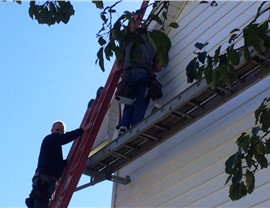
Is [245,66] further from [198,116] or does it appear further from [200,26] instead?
[200,26]

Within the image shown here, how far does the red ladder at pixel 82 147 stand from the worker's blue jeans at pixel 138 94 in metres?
0.27

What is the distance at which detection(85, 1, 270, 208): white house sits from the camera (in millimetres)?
5773

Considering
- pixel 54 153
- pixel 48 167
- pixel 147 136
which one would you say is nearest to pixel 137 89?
pixel 147 136

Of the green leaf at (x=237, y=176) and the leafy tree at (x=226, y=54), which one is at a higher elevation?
the leafy tree at (x=226, y=54)

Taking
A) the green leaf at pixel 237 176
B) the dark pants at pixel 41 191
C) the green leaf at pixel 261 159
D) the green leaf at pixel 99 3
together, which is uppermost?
the dark pants at pixel 41 191

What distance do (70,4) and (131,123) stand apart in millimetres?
3909

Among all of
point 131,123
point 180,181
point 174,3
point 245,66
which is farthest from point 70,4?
point 174,3

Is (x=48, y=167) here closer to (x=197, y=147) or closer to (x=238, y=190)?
(x=197, y=147)

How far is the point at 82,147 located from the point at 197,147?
4.60ft

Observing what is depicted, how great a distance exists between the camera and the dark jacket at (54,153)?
7125mm

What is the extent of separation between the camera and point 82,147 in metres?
6.95

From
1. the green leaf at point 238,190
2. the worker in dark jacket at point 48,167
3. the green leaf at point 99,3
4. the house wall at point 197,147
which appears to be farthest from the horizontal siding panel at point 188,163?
the green leaf at point 99,3

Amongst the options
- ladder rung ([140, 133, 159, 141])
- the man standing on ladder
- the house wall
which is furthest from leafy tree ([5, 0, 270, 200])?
the man standing on ladder

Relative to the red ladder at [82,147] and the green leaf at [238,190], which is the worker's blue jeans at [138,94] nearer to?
the red ladder at [82,147]
